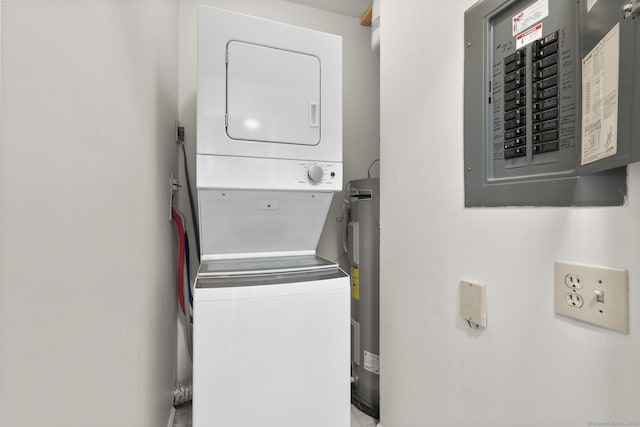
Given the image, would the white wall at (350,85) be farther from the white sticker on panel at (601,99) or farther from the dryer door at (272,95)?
the white sticker on panel at (601,99)

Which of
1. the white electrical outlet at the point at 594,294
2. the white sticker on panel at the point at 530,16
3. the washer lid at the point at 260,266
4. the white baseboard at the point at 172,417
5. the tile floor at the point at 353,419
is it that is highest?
the white sticker on panel at the point at 530,16

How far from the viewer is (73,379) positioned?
510 millimetres

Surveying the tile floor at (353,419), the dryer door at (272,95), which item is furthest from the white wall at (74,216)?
the tile floor at (353,419)

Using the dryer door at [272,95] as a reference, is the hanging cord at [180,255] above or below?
below

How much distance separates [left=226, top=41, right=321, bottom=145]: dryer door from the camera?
129 cm

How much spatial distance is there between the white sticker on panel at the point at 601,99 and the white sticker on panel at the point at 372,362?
145 cm

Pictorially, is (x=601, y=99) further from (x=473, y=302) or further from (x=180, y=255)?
(x=180, y=255)

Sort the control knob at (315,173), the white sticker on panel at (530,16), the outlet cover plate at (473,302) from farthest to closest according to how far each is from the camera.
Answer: the control knob at (315,173), the outlet cover plate at (473,302), the white sticker on panel at (530,16)

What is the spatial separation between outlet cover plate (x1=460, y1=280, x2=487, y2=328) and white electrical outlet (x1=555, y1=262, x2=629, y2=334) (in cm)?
22

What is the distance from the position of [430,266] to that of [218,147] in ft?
3.42

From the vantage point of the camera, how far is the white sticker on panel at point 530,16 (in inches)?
30.2

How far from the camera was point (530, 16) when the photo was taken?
80cm

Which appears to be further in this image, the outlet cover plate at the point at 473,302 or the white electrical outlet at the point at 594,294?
the outlet cover plate at the point at 473,302

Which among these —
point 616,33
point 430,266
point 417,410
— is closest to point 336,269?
point 430,266
